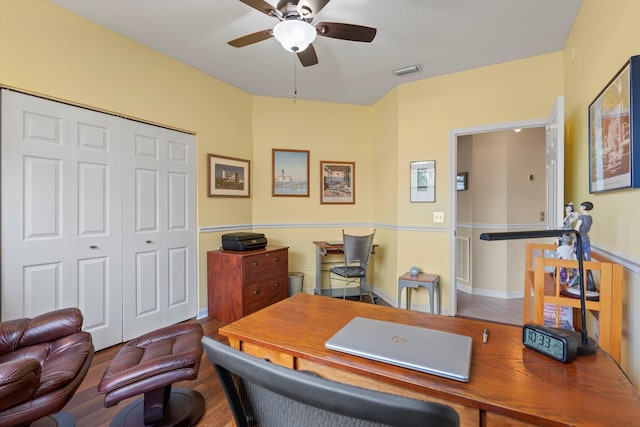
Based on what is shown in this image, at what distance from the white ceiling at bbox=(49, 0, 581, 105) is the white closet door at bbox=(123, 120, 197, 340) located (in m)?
0.88

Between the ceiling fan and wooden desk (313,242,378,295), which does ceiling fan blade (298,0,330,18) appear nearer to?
the ceiling fan

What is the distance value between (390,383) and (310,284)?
3.60m

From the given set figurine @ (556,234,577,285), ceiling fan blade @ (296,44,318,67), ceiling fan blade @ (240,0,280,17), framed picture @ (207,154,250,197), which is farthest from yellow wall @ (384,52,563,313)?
ceiling fan blade @ (240,0,280,17)

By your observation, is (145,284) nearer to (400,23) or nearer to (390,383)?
(390,383)

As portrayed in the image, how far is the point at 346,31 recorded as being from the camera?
2020mm

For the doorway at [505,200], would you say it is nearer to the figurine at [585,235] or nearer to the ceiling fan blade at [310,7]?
the figurine at [585,235]

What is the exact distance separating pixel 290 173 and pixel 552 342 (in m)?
3.67

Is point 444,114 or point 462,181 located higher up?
point 444,114

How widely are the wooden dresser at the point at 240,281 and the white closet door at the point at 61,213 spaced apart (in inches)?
37.0

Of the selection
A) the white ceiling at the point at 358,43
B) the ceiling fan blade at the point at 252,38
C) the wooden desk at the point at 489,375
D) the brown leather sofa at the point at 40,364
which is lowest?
the brown leather sofa at the point at 40,364

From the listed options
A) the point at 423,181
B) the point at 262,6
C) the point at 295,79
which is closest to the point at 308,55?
the point at 262,6

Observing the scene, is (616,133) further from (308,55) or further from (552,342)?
(308,55)

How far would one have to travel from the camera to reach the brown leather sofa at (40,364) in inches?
48.1

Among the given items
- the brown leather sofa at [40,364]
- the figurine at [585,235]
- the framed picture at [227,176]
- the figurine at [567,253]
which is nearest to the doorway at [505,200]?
the figurine at [567,253]
